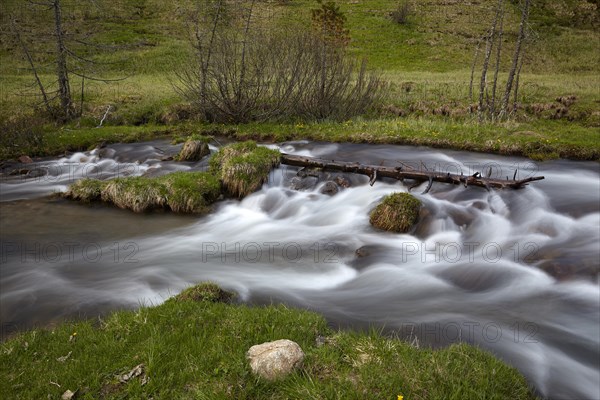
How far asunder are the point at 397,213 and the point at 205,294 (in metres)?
5.37

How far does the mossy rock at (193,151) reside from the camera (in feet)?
51.4

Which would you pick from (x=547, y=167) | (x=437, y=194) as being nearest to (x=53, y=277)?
(x=437, y=194)

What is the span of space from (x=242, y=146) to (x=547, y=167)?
10443 millimetres

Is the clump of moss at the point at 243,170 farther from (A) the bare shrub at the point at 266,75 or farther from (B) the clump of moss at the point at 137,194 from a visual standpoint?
(A) the bare shrub at the point at 266,75

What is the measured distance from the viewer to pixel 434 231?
9.76 meters

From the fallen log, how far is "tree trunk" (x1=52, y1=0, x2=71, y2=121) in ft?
48.6

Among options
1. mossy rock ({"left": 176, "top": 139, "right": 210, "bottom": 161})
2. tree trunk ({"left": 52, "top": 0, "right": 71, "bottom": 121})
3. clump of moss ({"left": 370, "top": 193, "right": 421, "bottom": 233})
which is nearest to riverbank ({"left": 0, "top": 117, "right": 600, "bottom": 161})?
tree trunk ({"left": 52, "top": 0, "right": 71, "bottom": 121})

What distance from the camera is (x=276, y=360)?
4418 millimetres

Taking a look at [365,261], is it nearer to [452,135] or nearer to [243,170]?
[243,170]

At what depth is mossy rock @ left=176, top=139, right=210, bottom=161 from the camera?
617 inches

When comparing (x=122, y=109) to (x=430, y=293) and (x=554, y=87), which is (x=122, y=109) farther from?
(x=554, y=87)

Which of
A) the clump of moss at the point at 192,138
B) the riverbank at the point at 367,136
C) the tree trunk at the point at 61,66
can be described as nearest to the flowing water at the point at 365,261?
the riverbank at the point at 367,136

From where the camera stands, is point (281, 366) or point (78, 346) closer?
point (281, 366)

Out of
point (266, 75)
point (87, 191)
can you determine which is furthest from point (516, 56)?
point (87, 191)
